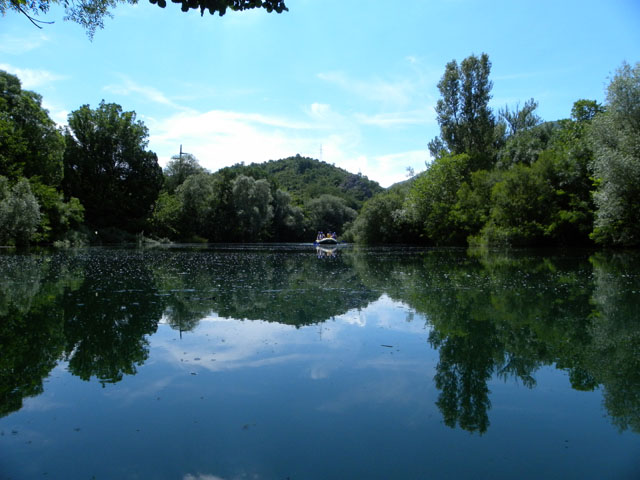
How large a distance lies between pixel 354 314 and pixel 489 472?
218 inches

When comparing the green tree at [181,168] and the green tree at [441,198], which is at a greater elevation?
the green tree at [181,168]

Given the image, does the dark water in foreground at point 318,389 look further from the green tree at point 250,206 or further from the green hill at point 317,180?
the green hill at point 317,180

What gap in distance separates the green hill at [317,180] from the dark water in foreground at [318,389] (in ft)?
304

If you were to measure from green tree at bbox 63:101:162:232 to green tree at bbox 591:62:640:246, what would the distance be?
46635 mm

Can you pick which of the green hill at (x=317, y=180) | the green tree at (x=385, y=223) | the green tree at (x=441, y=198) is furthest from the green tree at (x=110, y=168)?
the green hill at (x=317, y=180)

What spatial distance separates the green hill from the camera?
107688mm

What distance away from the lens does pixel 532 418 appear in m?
3.79

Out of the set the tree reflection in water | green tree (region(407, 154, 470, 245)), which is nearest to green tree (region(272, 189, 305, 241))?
green tree (region(407, 154, 470, 245))

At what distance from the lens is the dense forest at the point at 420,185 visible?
30.1 metres

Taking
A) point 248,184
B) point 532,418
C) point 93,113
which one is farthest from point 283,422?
point 248,184

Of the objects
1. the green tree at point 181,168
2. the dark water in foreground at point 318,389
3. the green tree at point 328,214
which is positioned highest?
the green tree at point 181,168

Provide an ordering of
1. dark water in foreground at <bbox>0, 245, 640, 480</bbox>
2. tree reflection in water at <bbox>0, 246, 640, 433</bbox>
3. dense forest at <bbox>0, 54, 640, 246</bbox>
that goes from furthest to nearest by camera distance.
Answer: dense forest at <bbox>0, 54, 640, 246</bbox> → tree reflection in water at <bbox>0, 246, 640, 433</bbox> → dark water in foreground at <bbox>0, 245, 640, 480</bbox>

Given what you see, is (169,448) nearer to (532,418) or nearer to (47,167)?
(532,418)

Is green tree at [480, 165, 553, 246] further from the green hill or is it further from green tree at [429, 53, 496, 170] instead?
the green hill
